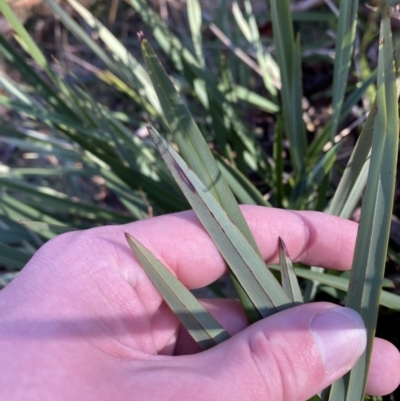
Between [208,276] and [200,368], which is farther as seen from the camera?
[208,276]

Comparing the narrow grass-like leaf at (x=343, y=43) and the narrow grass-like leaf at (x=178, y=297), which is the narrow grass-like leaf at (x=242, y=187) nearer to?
the narrow grass-like leaf at (x=343, y=43)

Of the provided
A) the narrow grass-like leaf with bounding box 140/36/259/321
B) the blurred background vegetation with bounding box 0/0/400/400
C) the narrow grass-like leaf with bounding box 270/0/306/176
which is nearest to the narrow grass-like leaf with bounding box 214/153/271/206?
the blurred background vegetation with bounding box 0/0/400/400

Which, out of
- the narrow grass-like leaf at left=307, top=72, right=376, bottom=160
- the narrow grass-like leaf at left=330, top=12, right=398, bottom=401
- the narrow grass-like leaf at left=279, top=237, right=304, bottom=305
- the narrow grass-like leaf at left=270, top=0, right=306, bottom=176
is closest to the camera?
the narrow grass-like leaf at left=330, top=12, right=398, bottom=401

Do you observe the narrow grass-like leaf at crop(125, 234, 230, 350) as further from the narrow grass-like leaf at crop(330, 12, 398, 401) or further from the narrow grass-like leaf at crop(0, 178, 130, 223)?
the narrow grass-like leaf at crop(0, 178, 130, 223)

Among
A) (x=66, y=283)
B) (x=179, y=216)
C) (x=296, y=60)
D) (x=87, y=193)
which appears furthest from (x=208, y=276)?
(x=87, y=193)

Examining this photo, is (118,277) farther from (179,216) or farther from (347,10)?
(347,10)

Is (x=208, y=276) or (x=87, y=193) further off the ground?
(x=208, y=276)

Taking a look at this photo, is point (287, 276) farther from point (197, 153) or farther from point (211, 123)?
point (211, 123)
